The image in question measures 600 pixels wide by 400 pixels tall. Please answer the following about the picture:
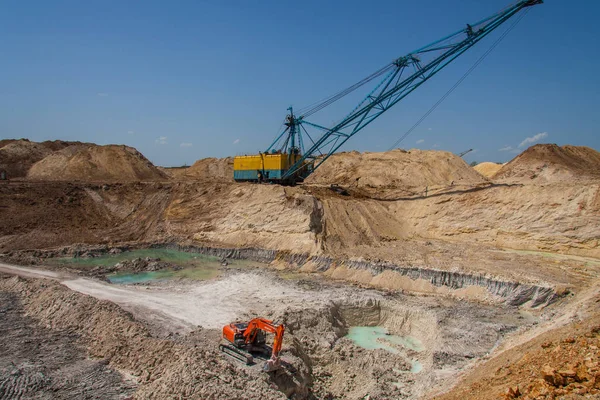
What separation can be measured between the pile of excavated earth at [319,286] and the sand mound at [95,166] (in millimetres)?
6976

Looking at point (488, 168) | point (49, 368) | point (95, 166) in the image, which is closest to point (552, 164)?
point (488, 168)

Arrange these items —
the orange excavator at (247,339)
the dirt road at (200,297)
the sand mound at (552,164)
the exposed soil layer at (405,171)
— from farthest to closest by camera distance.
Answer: the sand mound at (552,164) < the exposed soil layer at (405,171) < the dirt road at (200,297) < the orange excavator at (247,339)

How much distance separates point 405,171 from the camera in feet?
105

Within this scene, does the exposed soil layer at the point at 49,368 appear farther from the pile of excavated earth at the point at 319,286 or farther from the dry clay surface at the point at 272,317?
the dry clay surface at the point at 272,317

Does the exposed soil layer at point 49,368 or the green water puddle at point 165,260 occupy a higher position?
the green water puddle at point 165,260

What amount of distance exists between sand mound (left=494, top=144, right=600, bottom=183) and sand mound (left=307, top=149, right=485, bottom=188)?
812 centimetres

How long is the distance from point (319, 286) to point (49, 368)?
10150mm

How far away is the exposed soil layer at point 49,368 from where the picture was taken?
898 cm

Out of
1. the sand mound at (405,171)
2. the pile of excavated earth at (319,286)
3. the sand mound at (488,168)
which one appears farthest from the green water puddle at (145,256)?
the sand mound at (488,168)

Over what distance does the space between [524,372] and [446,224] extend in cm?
1673

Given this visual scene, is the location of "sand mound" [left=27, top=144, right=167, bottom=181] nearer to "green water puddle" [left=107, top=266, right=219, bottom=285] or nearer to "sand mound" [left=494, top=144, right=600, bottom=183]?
"green water puddle" [left=107, top=266, right=219, bottom=285]

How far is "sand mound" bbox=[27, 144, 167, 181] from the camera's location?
38062 millimetres

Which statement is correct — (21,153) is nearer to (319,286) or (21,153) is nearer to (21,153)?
(21,153)

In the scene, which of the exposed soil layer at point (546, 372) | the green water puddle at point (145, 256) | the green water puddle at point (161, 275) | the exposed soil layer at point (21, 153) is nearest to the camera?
the exposed soil layer at point (546, 372)
